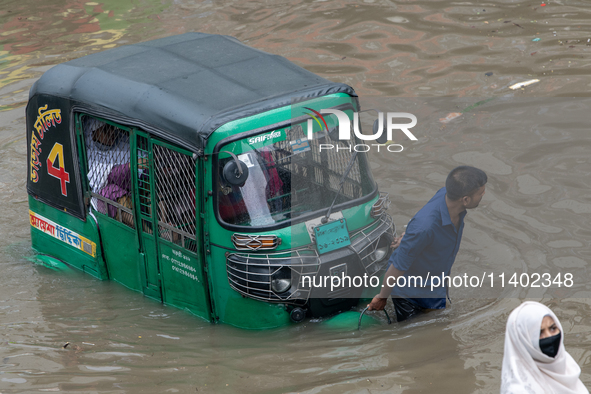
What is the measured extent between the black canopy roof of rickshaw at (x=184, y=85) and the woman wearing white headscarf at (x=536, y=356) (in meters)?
2.67

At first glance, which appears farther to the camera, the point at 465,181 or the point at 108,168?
the point at 108,168

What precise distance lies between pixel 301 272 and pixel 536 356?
2.22 meters

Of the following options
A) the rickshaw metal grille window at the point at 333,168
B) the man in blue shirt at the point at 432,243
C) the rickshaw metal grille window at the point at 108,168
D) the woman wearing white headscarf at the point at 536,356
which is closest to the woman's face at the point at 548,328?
the woman wearing white headscarf at the point at 536,356

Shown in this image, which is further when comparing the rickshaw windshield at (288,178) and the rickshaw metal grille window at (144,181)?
the rickshaw metal grille window at (144,181)

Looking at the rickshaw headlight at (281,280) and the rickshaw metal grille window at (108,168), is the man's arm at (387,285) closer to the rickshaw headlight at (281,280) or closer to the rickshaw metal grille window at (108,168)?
the rickshaw headlight at (281,280)

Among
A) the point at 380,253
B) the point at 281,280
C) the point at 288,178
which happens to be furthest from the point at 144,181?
the point at 380,253

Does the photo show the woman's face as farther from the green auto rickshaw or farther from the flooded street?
the green auto rickshaw

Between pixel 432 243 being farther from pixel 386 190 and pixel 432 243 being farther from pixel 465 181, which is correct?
pixel 386 190

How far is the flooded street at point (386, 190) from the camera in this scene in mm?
4672

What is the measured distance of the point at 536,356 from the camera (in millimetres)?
3094

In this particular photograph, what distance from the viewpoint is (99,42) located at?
12.9m

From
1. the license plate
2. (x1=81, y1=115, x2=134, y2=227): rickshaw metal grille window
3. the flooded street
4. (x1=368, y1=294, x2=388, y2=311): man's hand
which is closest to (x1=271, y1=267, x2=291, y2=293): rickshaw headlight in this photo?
the license plate

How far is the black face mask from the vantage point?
120 inches

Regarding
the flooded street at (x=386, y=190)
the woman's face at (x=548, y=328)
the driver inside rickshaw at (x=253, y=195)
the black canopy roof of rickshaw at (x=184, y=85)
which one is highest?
the black canopy roof of rickshaw at (x=184, y=85)
